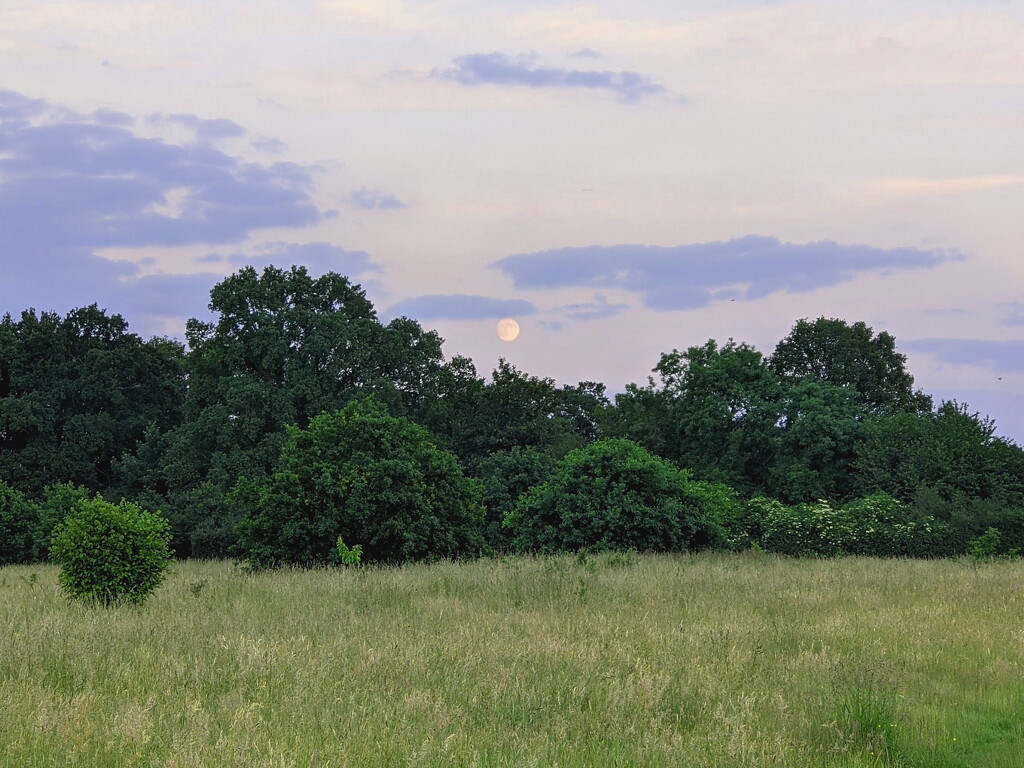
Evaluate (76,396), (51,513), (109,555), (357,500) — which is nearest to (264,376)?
(51,513)

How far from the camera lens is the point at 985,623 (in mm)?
13766

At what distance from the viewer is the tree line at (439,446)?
2672cm

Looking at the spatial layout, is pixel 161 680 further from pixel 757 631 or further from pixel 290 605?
pixel 757 631

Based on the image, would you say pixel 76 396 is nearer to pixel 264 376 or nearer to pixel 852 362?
pixel 264 376

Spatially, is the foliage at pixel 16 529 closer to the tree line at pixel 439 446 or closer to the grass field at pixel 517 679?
the tree line at pixel 439 446

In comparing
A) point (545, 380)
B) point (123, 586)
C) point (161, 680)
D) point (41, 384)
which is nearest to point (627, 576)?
point (123, 586)

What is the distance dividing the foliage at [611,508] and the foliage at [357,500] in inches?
113

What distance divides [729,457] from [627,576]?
28.6 m

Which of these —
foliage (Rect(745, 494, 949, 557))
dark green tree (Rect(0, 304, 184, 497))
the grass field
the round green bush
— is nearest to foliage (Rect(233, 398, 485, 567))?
the round green bush

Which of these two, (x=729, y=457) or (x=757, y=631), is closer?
(x=757, y=631)

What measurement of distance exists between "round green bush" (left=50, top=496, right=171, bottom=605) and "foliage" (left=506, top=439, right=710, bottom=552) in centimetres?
1372

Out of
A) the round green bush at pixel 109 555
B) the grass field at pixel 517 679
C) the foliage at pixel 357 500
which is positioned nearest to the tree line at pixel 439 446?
the foliage at pixel 357 500

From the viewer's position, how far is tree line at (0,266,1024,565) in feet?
87.7

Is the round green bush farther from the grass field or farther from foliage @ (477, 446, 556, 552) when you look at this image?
foliage @ (477, 446, 556, 552)
